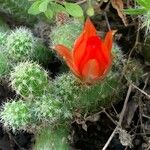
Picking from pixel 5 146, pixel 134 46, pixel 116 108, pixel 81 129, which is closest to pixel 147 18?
pixel 134 46

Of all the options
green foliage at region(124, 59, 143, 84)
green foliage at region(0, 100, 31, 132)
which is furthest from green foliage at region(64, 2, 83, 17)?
green foliage at region(0, 100, 31, 132)

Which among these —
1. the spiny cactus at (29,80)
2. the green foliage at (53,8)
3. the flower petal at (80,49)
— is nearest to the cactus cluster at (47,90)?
the spiny cactus at (29,80)

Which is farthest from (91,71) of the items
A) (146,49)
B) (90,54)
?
(146,49)

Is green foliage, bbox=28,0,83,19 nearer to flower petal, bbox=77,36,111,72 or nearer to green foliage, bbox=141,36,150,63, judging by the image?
flower petal, bbox=77,36,111,72

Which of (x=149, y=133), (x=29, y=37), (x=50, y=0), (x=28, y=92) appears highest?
(x=50, y=0)

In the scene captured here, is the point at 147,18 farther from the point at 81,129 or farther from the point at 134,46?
the point at 81,129

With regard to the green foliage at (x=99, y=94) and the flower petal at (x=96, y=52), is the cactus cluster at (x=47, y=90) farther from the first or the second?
the flower petal at (x=96, y=52)
